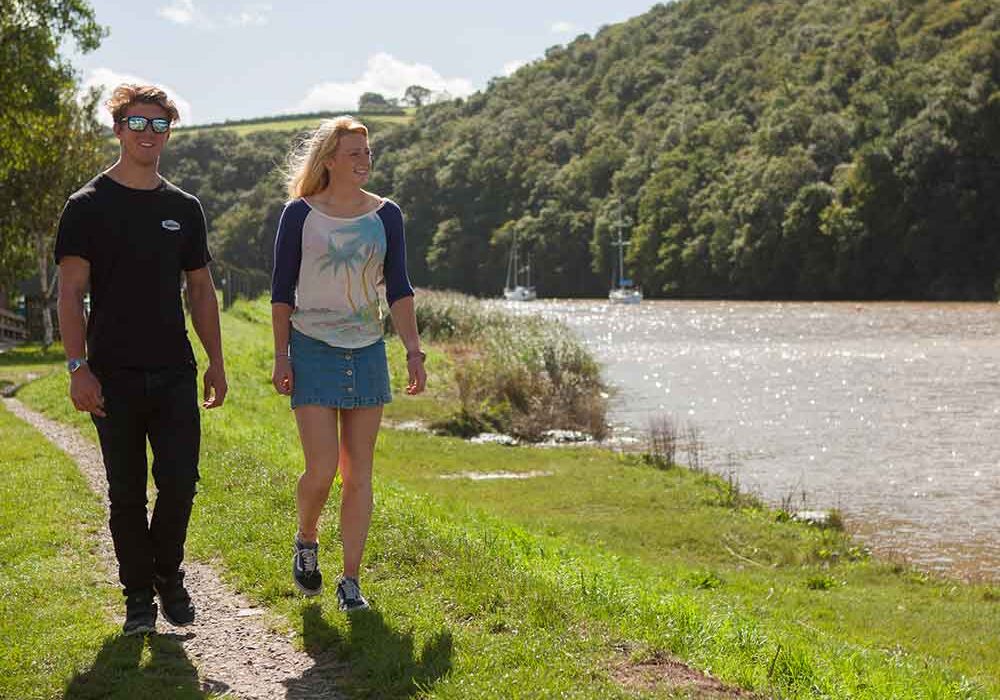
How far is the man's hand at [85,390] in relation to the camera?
545 centimetres

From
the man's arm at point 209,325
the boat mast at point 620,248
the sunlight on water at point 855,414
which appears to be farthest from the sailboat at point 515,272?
the man's arm at point 209,325

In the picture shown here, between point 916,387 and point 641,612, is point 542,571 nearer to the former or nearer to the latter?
point 641,612

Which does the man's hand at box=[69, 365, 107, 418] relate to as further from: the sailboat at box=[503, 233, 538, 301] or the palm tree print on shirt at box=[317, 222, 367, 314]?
the sailboat at box=[503, 233, 538, 301]

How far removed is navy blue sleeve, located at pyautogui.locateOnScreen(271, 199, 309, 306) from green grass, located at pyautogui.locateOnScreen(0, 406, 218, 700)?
6.12ft

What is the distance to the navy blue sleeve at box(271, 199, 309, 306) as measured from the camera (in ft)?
19.5

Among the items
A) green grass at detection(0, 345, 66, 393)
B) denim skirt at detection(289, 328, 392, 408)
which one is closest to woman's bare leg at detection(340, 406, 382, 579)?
denim skirt at detection(289, 328, 392, 408)

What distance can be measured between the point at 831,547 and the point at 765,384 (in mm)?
20252

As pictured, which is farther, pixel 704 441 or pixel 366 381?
pixel 704 441

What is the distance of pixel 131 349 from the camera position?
18.6ft

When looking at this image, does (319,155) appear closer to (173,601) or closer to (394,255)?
(394,255)

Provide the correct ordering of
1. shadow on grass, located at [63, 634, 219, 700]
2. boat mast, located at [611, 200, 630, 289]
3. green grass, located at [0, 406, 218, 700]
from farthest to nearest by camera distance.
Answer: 1. boat mast, located at [611, 200, 630, 289]
2. green grass, located at [0, 406, 218, 700]
3. shadow on grass, located at [63, 634, 219, 700]

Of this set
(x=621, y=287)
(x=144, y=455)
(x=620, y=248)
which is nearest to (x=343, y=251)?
(x=144, y=455)

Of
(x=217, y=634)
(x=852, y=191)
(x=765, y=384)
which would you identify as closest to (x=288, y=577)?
(x=217, y=634)

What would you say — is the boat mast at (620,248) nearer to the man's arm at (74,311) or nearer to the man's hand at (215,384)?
the man's hand at (215,384)
